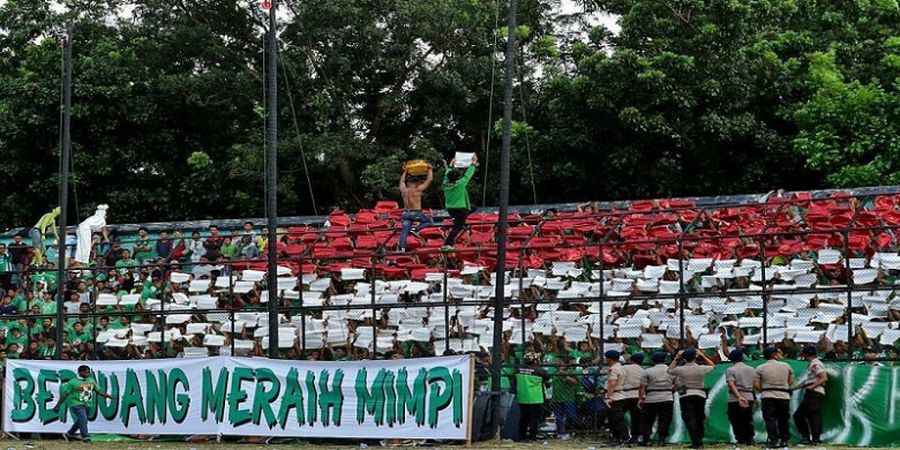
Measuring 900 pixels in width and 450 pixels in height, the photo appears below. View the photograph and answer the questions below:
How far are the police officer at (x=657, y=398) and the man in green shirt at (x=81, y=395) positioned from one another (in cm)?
885

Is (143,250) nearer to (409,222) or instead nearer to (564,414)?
(409,222)

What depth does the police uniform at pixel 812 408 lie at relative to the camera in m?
20.6

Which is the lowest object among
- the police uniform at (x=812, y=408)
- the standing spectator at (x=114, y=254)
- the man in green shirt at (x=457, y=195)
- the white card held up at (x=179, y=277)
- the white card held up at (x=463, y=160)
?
the police uniform at (x=812, y=408)

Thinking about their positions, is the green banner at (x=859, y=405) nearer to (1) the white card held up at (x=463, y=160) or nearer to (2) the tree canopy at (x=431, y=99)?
(1) the white card held up at (x=463, y=160)

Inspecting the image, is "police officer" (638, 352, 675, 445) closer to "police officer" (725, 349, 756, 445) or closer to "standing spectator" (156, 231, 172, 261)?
"police officer" (725, 349, 756, 445)

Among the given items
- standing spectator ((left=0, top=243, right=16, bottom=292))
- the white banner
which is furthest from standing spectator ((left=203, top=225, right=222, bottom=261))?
the white banner

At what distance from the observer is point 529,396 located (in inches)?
903

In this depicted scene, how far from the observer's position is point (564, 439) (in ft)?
75.7

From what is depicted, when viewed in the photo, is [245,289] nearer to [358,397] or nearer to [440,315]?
[440,315]

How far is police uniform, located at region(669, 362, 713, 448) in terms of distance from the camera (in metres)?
21.0

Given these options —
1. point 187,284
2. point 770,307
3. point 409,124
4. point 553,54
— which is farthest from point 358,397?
point 409,124

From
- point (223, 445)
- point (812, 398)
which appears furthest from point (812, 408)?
point (223, 445)

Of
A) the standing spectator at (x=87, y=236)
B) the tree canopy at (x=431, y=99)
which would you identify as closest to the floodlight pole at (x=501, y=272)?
the standing spectator at (x=87, y=236)

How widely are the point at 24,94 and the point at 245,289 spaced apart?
681 inches
